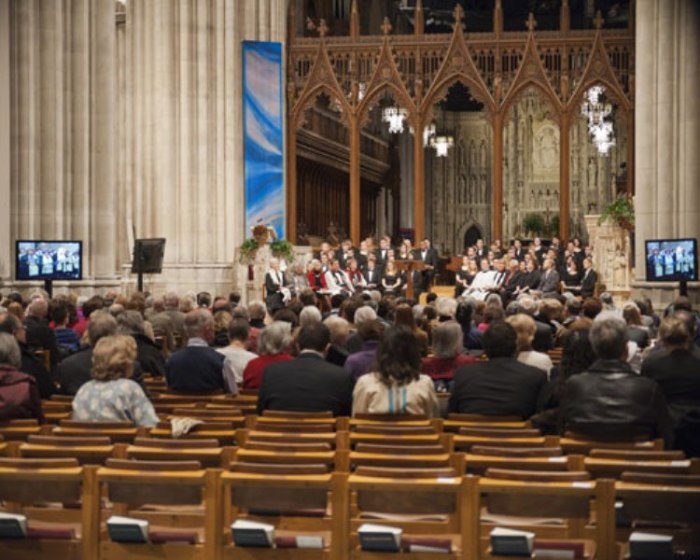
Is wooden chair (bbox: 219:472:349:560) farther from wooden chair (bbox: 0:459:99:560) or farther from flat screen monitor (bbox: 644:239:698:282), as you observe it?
flat screen monitor (bbox: 644:239:698:282)

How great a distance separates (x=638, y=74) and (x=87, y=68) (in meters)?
8.74

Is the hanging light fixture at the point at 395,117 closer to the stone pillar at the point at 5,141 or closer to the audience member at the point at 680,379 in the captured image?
the stone pillar at the point at 5,141

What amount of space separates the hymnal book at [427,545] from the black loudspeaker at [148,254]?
14.3 metres

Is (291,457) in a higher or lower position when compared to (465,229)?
lower

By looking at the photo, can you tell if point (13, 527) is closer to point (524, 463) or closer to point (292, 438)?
point (292, 438)

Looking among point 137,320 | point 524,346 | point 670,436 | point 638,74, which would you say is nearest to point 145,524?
point 670,436

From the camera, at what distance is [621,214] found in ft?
71.4

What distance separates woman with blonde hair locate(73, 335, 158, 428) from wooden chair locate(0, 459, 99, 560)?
4.30 feet

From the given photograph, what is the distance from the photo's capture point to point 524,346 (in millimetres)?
8391

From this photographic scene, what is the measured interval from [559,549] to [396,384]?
2232 mm

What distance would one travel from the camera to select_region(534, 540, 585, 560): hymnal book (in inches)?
195

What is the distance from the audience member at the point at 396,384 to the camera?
7059 millimetres

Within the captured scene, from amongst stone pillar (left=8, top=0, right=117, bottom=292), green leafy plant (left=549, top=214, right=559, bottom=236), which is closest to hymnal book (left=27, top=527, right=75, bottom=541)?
stone pillar (left=8, top=0, right=117, bottom=292)

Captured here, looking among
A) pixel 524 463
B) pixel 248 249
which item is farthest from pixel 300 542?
pixel 248 249
